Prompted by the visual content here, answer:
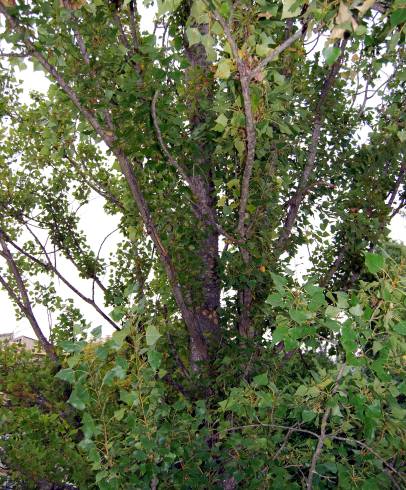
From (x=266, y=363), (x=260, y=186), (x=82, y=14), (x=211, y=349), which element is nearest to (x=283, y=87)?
(x=260, y=186)

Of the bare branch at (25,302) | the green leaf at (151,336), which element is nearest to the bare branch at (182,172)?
the green leaf at (151,336)

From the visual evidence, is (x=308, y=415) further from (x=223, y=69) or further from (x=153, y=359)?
(x=223, y=69)

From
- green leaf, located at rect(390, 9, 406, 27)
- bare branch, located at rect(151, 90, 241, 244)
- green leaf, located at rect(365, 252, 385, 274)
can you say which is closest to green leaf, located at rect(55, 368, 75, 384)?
green leaf, located at rect(365, 252, 385, 274)

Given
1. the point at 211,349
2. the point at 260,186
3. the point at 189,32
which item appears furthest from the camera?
the point at 211,349

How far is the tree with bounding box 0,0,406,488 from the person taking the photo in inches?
100.0

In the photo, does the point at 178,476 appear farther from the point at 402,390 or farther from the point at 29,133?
the point at 29,133

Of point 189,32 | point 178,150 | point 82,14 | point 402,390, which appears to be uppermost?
point 82,14

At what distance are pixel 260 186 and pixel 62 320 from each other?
393 centimetres

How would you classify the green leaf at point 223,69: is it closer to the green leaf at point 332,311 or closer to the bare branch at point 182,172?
the bare branch at point 182,172

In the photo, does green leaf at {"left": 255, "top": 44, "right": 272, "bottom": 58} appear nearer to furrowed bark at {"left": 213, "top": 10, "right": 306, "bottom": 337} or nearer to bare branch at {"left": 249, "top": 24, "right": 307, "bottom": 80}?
furrowed bark at {"left": 213, "top": 10, "right": 306, "bottom": 337}

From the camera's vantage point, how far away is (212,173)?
491cm

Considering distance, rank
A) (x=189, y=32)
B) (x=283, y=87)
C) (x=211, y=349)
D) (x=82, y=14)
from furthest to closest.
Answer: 1. (x=211, y=349)
2. (x=82, y=14)
3. (x=283, y=87)
4. (x=189, y=32)

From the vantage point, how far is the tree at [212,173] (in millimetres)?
2539

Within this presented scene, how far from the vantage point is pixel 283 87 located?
3.11 m
